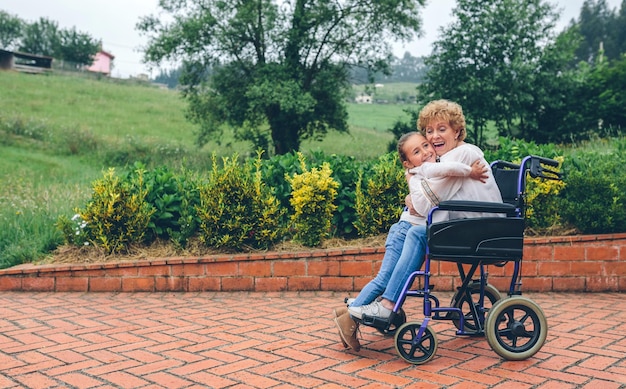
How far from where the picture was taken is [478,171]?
3.46 m

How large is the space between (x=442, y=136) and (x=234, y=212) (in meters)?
2.76

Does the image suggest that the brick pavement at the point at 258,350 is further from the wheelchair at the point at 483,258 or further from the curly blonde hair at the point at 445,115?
the curly blonde hair at the point at 445,115

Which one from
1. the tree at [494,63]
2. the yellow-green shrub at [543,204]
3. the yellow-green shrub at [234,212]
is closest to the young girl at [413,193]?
the yellow-green shrub at [234,212]

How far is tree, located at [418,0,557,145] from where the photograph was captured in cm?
1992

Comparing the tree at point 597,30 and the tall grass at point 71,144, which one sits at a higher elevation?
the tree at point 597,30

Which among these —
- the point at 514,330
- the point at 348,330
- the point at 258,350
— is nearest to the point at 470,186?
the point at 514,330

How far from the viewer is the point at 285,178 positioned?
6.13m

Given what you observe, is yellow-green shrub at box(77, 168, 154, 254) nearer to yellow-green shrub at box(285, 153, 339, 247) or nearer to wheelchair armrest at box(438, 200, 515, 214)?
yellow-green shrub at box(285, 153, 339, 247)

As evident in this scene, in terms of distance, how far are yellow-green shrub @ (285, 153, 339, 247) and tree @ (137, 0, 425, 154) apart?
1275 cm

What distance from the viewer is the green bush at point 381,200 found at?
Result: 582cm

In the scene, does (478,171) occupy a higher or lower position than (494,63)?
lower

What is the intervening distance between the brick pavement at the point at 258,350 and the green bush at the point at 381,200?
39.2 inches

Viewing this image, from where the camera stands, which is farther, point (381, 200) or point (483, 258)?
point (381, 200)

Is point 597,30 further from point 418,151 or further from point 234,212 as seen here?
point 418,151
